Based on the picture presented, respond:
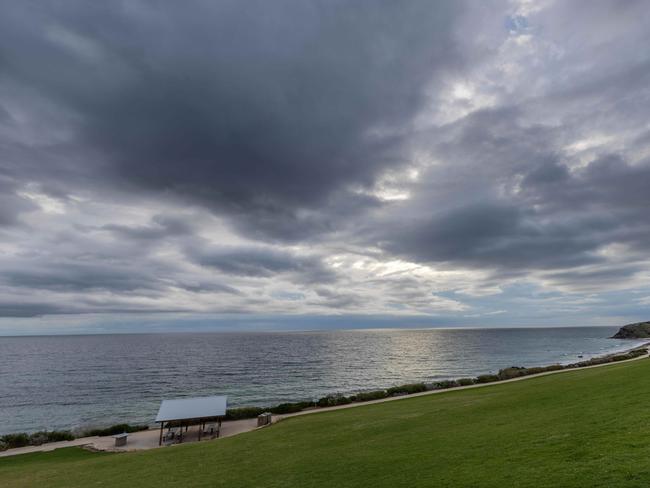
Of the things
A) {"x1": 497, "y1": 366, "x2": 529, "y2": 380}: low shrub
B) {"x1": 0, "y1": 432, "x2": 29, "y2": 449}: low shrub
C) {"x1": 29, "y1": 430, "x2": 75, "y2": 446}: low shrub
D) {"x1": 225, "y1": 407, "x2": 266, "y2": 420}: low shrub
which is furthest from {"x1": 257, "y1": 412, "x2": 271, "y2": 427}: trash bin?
{"x1": 497, "y1": 366, "x2": 529, "y2": 380}: low shrub

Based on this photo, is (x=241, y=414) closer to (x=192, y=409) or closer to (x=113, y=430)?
(x=192, y=409)

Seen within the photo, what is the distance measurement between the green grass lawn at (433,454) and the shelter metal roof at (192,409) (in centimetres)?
611

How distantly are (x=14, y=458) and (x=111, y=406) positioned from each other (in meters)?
26.7

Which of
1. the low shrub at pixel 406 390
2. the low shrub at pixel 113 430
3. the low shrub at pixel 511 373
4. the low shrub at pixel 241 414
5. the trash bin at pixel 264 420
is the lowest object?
the low shrub at pixel 113 430

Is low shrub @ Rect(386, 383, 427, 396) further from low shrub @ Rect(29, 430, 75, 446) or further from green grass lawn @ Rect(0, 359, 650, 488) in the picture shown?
low shrub @ Rect(29, 430, 75, 446)

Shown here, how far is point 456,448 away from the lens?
14797 millimetres

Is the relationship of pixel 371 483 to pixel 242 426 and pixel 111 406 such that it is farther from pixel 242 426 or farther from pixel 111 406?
pixel 111 406

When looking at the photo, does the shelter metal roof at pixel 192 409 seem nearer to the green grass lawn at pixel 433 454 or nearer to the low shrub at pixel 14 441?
the green grass lawn at pixel 433 454

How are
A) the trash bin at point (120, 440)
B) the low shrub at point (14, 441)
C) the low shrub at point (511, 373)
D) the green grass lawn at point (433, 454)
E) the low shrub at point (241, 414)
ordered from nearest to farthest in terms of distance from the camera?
the green grass lawn at point (433, 454)
the trash bin at point (120, 440)
the low shrub at point (14, 441)
the low shrub at point (241, 414)
the low shrub at point (511, 373)

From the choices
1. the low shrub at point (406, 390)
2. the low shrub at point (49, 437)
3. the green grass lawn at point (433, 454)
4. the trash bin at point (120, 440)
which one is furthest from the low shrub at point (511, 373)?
the low shrub at point (49, 437)

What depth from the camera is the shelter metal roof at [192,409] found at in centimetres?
3296

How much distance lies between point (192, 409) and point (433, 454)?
27.2 metres

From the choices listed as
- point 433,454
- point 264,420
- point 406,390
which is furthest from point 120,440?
point 406,390

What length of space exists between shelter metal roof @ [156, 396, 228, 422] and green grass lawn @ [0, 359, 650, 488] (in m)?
6.11
